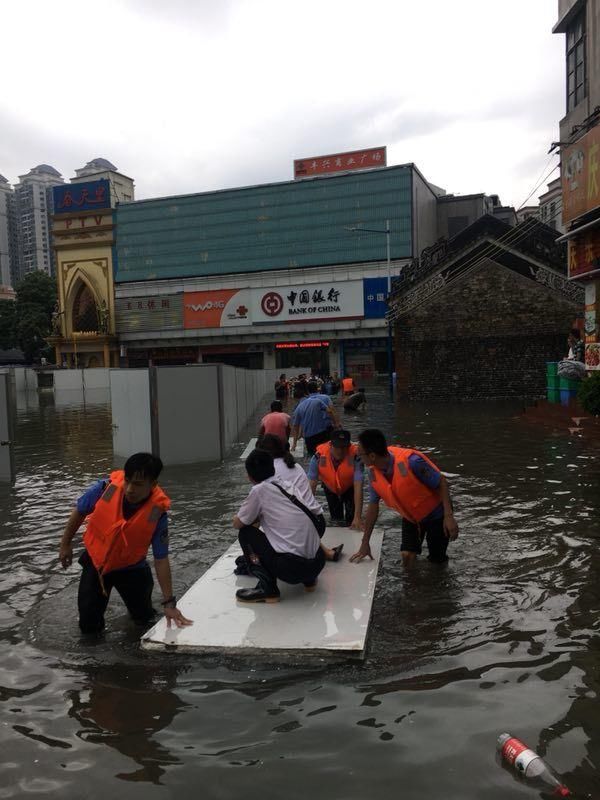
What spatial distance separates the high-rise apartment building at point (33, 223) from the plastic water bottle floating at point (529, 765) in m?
143

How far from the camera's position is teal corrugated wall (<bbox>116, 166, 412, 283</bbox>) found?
53.6m

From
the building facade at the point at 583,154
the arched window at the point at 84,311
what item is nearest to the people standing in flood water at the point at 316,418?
the building facade at the point at 583,154

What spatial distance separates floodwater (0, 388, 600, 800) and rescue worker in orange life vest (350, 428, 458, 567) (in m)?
0.31

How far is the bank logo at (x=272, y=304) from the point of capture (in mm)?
56312

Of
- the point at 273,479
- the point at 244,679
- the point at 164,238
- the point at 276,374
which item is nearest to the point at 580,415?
the point at 273,479

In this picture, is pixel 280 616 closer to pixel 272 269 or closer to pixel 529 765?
pixel 529 765

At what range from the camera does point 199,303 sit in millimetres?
59000

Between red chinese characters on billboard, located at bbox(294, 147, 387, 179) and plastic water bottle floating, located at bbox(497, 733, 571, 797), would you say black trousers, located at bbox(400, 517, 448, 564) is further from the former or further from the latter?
red chinese characters on billboard, located at bbox(294, 147, 387, 179)

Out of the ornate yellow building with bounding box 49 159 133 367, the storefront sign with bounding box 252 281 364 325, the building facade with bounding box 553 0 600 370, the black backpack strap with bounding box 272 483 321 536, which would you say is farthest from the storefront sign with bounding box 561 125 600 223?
the ornate yellow building with bounding box 49 159 133 367

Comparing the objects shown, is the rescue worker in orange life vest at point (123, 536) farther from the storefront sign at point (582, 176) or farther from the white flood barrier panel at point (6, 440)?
the storefront sign at point (582, 176)

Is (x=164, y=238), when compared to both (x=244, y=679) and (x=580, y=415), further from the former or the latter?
(x=244, y=679)

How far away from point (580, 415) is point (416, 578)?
1112 centimetres

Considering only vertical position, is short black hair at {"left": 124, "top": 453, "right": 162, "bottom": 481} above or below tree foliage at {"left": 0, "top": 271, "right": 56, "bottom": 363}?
below

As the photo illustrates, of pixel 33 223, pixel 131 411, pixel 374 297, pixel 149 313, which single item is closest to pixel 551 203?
pixel 374 297
